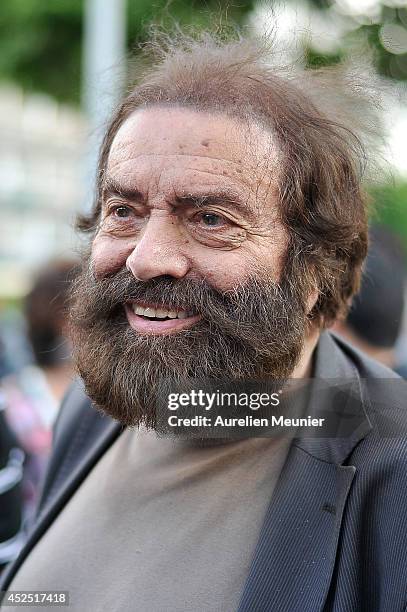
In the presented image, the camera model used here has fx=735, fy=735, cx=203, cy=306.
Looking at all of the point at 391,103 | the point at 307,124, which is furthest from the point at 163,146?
the point at 391,103

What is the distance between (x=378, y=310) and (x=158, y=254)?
189 cm

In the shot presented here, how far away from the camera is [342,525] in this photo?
162cm

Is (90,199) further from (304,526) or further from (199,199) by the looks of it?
(304,526)

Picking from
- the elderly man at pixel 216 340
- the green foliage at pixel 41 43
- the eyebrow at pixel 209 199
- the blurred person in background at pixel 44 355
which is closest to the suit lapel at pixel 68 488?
the elderly man at pixel 216 340

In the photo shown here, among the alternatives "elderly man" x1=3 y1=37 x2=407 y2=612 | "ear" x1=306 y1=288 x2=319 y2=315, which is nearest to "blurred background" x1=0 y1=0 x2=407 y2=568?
"elderly man" x1=3 y1=37 x2=407 y2=612

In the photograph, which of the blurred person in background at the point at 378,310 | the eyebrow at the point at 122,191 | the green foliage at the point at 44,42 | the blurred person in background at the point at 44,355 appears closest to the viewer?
the eyebrow at the point at 122,191

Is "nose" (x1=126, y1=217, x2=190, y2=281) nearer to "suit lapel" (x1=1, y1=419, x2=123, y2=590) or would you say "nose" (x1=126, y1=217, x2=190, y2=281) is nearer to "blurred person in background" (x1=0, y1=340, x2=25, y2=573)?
"suit lapel" (x1=1, y1=419, x2=123, y2=590)

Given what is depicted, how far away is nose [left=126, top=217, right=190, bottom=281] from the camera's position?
6.02 feet

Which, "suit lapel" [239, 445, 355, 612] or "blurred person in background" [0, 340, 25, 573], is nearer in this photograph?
"suit lapel" [239, 445, 355, 612]

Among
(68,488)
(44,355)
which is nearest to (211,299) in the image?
(68,488)

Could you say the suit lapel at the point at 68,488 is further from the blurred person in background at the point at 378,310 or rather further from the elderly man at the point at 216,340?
the blurred person in background at the point at 378,310

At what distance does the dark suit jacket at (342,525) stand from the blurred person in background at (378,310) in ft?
5.13

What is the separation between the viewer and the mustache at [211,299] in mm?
1851

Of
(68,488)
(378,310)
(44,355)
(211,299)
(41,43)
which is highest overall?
(211,299)
